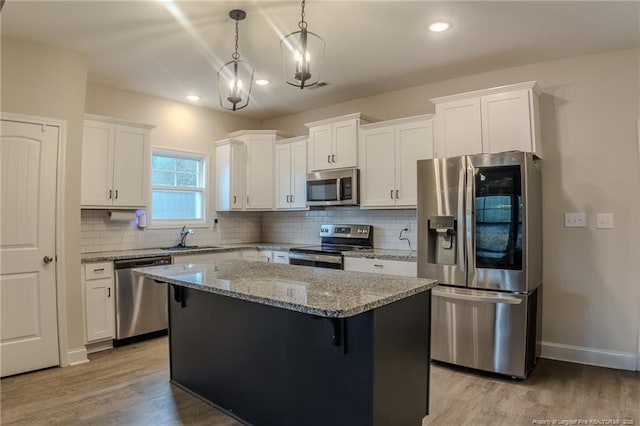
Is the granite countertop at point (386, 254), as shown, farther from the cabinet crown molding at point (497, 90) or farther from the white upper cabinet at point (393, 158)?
the cabinet crown molding at point (497, 90)

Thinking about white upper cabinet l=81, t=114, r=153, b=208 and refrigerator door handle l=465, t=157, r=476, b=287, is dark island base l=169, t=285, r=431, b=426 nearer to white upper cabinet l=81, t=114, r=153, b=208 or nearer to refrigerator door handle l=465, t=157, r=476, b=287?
refrigerator door handle l=465, t=157, r=476, b=287

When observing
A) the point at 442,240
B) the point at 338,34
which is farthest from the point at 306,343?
the point at 338,34

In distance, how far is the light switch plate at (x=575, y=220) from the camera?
3435 millimetres

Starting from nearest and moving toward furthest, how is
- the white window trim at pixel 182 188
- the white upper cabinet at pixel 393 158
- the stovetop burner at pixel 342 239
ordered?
the white upper cabinet at pixel 393 158 → the stovetop burner at pixel 342 239 → the white window trim at pixel 182 188

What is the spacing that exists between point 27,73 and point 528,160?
13.1 ft

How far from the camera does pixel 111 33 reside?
10.1 ft

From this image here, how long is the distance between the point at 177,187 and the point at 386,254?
2741 mm

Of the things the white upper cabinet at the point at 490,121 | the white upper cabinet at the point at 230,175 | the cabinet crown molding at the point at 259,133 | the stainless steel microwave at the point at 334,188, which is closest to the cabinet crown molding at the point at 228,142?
the white upper cabinet at the point at 230,175

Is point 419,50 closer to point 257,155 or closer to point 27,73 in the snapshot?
point 257,155

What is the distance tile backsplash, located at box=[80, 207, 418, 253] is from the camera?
13.9ft

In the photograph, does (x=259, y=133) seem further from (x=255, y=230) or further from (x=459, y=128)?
(x=459, y=128)

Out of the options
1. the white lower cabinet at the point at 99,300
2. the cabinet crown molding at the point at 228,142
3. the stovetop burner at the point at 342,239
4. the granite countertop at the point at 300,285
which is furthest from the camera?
the cabinet crown molding at the point at 228,142

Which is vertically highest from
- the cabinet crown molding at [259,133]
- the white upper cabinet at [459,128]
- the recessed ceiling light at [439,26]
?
the recessed ceiling light at [439,26]

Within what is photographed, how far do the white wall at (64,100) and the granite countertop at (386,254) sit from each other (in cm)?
252
